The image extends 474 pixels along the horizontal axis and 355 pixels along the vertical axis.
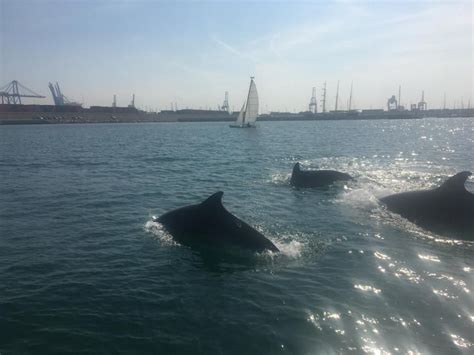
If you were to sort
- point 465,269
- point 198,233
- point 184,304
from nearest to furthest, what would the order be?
point 184,304, point 465,269, point 198,233

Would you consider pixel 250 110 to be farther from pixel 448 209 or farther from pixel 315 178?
pixel 448 209

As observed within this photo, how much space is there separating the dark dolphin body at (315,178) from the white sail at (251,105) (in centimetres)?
9820

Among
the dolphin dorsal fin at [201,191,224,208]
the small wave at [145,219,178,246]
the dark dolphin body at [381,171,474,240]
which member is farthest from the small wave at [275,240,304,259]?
the dark dolphin body at [381,171,474,240]

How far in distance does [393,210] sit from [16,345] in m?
15.6

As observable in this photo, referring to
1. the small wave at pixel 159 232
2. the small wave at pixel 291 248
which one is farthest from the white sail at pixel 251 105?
the small wave at pixel 291 248

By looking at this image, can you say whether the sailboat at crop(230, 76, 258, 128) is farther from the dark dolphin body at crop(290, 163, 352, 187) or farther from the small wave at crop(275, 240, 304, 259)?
the small wave at crop(275, 240, 304, 259)

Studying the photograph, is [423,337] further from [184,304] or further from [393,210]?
[393,210]

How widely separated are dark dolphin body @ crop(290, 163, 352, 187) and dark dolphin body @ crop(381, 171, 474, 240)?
8.91 metres

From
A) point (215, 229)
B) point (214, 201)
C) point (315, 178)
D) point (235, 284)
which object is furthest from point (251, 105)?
point (235, 284)

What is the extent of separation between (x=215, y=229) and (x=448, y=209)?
9635 millimetres

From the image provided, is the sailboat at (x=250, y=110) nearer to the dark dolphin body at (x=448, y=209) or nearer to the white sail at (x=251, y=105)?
the white sail at (x=251, y=105)

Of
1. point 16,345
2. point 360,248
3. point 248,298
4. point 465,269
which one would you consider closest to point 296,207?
point 360,248

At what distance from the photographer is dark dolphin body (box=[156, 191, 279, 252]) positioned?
1314 cm

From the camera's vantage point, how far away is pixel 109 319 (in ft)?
30.5
